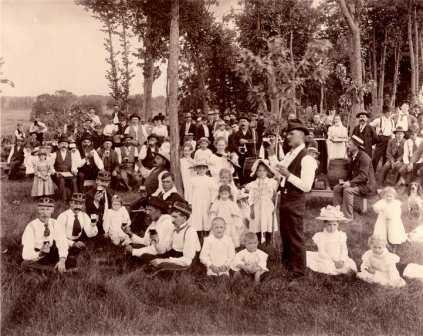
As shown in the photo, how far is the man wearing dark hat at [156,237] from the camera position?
641 centimetres

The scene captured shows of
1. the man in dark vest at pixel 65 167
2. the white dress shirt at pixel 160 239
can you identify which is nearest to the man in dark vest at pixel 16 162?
the man in dark vest at pixel 65 167

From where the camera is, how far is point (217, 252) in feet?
20.1

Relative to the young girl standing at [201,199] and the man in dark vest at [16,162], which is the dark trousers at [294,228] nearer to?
the young girl standing at [201,199]

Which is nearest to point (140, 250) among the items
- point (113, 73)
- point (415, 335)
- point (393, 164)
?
point (415, 335)

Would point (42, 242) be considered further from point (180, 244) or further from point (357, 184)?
point (357, 184)

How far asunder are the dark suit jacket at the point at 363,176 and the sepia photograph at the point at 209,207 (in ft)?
0.13

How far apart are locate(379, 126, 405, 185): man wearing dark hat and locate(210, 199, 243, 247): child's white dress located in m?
4.24

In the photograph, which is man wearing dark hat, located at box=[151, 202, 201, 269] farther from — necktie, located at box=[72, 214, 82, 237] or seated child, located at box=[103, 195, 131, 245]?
necktie, located at box=[72, 214, 82, 237]

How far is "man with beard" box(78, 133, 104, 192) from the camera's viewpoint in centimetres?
1080

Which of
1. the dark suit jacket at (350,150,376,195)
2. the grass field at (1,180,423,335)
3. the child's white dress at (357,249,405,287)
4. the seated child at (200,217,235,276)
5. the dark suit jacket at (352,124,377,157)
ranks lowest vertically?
the grass field at (1,180,423,335)

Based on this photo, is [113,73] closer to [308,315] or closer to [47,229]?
[47,229]

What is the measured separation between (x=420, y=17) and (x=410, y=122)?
16.5 feet

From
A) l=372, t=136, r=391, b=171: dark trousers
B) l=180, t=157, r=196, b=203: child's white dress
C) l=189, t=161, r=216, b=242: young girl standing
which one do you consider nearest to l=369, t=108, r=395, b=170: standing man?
l=372, t=136, r=391, b=171: dark trousers

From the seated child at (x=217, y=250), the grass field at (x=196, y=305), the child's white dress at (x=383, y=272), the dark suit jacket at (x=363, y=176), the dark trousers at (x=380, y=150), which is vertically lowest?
the grass field at (x=196, y=305)
